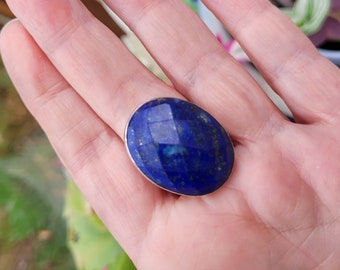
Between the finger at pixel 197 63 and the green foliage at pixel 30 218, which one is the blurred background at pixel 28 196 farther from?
the finger at pixel 197 63

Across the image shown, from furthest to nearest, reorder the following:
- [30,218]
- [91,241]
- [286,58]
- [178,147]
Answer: [30,218] < [91,241] < [286,58] < [178,147]

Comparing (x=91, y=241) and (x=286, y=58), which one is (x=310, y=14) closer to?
(x=286, y=58)

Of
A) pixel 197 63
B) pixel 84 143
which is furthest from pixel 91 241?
pixel 197 63

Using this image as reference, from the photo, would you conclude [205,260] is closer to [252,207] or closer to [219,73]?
[252,207]

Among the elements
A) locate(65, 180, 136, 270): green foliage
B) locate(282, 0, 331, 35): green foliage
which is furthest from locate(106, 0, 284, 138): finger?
locate(65, 180, 136, 270): green foliage

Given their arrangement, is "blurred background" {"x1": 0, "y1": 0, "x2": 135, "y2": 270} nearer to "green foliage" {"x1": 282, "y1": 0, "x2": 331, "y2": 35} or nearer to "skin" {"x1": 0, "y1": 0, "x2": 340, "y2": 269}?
"skin" {"x1": 0, "y1": 0, "x2": 340, "y2": 269}

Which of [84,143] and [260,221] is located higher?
[84,143]
